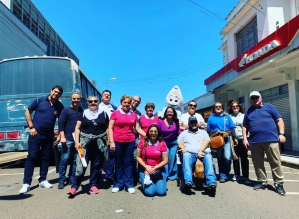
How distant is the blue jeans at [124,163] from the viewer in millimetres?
4805

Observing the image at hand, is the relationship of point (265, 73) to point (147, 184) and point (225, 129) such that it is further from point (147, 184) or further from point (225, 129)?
point (147, 184)

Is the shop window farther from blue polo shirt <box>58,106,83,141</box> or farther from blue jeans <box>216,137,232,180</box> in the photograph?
blue polo shirt <box>58,106,83,141</box>

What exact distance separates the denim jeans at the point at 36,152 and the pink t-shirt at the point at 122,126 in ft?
4.56

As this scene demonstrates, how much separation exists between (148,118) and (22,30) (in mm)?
21501

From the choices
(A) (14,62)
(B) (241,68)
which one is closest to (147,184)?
(A) (14,62)

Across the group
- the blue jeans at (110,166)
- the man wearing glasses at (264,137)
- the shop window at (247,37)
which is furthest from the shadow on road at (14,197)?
the shop window at (247,37)

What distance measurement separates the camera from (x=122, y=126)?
Answer: 4801mm

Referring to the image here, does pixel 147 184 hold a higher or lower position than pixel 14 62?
lower

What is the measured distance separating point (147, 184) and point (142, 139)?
2.77 feet

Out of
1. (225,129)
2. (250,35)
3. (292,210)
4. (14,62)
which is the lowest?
(292,210)

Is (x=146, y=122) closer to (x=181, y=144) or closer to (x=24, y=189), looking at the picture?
(x=181, y=144)

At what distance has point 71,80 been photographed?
302 inches

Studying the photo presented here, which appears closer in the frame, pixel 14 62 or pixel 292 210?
pixel 292 210

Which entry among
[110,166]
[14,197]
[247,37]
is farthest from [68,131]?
[247,37]
